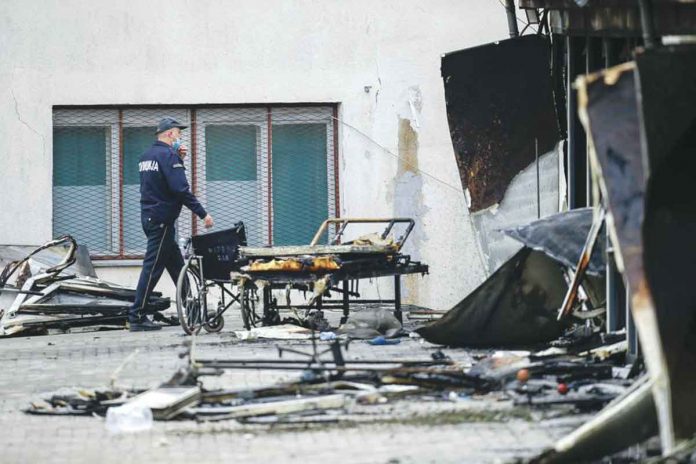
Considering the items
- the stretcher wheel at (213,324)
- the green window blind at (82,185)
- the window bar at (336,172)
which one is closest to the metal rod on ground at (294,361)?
the stretcher wheel at (213,324)

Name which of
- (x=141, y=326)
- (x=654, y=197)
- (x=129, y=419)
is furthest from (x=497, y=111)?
(x=654, y=197)

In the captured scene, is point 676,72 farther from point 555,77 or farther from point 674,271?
point 555,77

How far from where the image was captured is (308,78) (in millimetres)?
18891

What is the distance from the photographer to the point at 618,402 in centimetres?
649

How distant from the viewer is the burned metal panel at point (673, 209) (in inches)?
231

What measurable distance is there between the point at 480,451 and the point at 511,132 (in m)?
7.69

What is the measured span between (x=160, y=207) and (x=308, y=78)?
450cm

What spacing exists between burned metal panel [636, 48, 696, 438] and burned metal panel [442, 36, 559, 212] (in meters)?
7.77

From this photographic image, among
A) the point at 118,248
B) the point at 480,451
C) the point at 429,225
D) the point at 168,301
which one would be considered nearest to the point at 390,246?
the point at 168,301

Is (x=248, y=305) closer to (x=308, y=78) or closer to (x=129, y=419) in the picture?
(x=308, y=78)

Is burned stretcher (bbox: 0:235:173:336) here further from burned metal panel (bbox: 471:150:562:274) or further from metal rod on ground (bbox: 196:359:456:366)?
metal rod on ground (bbox: 196:359:456:366)

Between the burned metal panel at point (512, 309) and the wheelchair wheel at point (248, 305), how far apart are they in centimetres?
276

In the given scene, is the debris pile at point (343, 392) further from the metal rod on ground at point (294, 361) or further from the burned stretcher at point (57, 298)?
the burned stretcher at point (57, 298)

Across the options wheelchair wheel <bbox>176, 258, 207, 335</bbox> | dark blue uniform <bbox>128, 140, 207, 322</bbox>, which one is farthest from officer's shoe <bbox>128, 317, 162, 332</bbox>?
wheelchair wheel <bbox>176, 258, 207, 335</bbox>
